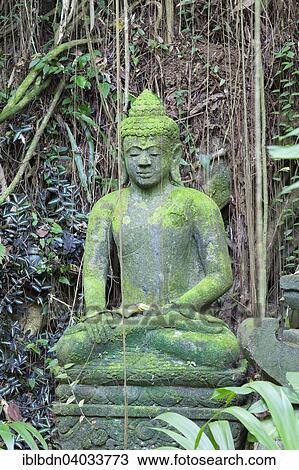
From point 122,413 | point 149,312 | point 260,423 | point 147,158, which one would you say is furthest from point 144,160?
point 260,423

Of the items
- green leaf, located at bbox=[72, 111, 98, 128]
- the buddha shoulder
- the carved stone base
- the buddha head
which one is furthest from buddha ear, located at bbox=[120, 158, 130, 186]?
the carved stone base

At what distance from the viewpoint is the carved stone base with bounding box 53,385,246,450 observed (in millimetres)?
3855

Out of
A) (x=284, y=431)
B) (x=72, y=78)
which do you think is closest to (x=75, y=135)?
(x=72, y=78)

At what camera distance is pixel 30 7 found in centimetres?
579

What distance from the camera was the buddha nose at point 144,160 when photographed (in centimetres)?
445

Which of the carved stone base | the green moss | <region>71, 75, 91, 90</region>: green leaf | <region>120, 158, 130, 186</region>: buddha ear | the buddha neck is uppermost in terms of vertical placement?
<region>71, 75, 91, 90</region>: green leaf

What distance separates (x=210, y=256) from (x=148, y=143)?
66 cm

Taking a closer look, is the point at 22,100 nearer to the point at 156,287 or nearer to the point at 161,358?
the point at 156,287

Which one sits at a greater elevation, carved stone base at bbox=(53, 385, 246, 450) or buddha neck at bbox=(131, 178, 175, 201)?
buddha neck at bbox=(131, 178, 175, 201)

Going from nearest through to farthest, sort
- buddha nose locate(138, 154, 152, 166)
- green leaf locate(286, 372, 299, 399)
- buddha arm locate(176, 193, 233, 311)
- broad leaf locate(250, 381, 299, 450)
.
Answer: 1. broad leaf locate(250, 381, 299, 450)
2. green leaf locate(286, 372, 299, 399)
3. buddha arm locate(176, 193, 233, 311)
4. buddha nose locate(138, 154, 152, 166)

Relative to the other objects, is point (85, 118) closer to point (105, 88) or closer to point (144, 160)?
point (105, 88)

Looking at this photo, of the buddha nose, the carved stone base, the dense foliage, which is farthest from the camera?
the dense foliage

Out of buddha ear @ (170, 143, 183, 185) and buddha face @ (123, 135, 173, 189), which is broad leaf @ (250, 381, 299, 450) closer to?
buddha face @ (123, 135, 173, 189)

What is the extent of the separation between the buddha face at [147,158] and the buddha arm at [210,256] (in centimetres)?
26
